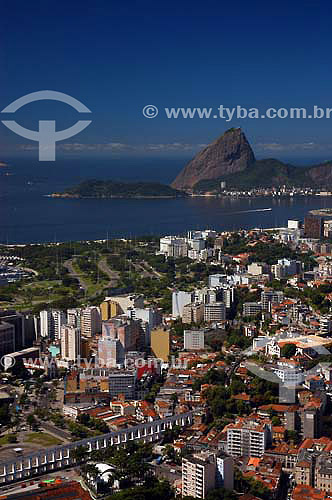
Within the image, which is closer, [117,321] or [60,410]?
[60,410]

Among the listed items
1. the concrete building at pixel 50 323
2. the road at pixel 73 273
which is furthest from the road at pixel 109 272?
the concrete building at pixel 50 323

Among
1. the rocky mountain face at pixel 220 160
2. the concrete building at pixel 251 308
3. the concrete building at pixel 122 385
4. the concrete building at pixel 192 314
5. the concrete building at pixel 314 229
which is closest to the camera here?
the concrete building at pixel 122 385

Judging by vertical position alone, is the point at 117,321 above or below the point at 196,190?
below

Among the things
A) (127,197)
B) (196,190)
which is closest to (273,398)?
(127,197)

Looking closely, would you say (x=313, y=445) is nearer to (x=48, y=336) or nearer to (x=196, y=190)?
(x=48, y=336)

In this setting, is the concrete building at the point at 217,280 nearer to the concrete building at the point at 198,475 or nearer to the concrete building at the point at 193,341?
the concrete building at the point at 193,341

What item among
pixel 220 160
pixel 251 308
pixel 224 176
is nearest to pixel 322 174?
pixel 224 176
